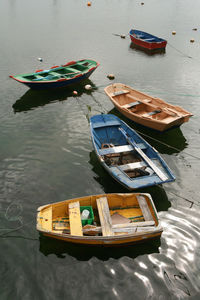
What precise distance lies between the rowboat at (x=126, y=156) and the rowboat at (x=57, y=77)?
892 centimetres

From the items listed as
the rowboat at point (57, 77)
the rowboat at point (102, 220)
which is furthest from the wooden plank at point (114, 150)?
the rowboat at point (57, 77)

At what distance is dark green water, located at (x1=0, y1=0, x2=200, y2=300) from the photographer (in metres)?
9.41

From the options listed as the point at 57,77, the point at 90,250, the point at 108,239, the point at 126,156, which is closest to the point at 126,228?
the point at 108,239

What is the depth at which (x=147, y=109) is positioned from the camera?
20234mm

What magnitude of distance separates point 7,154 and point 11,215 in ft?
18.4

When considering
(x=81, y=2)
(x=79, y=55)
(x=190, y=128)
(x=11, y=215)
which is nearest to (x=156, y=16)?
(x=81, y=2)

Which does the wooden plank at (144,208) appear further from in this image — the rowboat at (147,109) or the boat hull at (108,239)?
the rowboat at (147,109)

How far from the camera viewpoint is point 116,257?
405 inches

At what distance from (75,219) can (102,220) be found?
4.11 feet

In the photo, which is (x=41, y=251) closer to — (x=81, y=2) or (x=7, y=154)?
(x=7, y=154)

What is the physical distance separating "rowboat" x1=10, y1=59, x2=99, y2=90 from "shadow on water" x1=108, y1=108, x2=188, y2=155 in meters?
8.89

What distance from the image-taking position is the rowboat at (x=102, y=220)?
9742 mm

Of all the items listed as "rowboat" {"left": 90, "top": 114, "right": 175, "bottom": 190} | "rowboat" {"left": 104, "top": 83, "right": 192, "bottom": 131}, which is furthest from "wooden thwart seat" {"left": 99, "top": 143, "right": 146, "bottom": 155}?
→ "rowboat" {"left": 104, "top": 83, "right": 192, "bottom": 131}

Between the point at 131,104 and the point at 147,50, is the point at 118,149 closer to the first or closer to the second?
the point at 131,104
